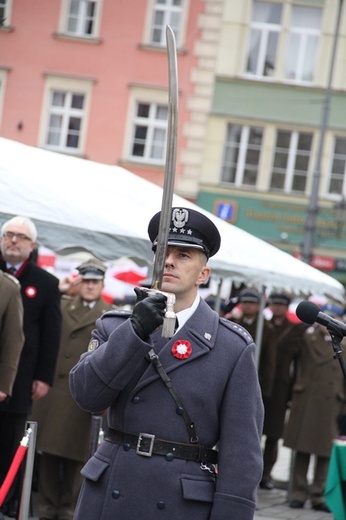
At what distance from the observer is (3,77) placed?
33.3 meters

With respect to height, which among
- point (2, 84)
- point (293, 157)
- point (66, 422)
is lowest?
point (66, 422)

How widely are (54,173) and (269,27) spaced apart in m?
24.7

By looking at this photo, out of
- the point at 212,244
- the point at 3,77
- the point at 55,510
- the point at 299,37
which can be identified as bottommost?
the point at 55,510

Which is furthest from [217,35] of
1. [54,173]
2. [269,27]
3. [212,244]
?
[212,244]

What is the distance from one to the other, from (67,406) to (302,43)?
83.3ft

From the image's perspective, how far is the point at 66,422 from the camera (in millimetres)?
9445

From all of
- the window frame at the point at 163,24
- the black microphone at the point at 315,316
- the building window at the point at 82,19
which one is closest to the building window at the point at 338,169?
the window frame at the point at 163,24

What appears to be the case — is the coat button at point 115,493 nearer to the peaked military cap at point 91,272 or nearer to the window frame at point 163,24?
the peaked military cap at point 91,272

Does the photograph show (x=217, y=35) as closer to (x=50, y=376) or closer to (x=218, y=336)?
(x=50, y=376)

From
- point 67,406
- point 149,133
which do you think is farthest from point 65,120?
point 67,406

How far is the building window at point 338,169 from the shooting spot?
109 ft

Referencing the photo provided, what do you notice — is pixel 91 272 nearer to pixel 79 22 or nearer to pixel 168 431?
pixel 168 431

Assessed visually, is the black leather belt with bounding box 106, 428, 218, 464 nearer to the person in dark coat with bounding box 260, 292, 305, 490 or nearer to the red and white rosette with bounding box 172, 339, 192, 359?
the red and white rosette with bounding box 172, 339, 192, 359

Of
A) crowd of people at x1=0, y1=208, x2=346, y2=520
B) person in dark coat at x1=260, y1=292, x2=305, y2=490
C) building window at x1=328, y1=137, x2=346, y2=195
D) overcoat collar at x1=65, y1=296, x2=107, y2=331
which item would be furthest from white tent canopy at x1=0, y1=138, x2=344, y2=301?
building window at x1=328, y1=137, x2=346, y2=195
